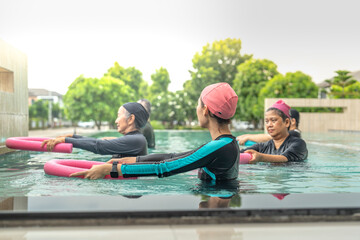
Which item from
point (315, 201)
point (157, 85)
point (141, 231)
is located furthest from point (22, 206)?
point (157, 85)

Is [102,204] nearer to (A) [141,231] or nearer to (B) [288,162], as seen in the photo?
(A) [141,231]

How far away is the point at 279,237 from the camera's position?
2.87 meters

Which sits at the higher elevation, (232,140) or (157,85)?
(157,85)

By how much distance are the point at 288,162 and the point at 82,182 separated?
3.78m

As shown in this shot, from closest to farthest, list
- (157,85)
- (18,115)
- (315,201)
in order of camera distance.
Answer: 1. (315,201)
2. (18,115)
3. (157,85)

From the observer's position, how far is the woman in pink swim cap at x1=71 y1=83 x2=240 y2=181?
3857 mm

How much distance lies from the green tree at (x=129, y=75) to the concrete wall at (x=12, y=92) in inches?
2413

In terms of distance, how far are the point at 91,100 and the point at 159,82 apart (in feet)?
68.9

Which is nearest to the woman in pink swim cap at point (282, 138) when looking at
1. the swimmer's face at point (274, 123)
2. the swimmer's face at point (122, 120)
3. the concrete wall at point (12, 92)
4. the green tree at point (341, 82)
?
the swimmer's face at point (274, 123)

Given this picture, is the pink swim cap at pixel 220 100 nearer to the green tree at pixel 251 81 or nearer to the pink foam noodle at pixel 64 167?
the pink foam noodle at pixel 64 167

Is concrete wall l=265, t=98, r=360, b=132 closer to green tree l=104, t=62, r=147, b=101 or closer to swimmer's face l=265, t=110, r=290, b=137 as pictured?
swimmer's face l=265, t=110, r=290, b=137

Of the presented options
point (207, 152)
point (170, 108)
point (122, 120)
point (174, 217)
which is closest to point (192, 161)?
point (207, 152)

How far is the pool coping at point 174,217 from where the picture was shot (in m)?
3.07

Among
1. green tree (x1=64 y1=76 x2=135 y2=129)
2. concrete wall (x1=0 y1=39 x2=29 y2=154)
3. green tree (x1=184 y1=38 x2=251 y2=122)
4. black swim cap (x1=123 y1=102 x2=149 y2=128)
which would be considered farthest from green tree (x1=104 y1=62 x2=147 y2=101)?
black swim cap (x1=123 y1=102 x2=149 y2=128)
